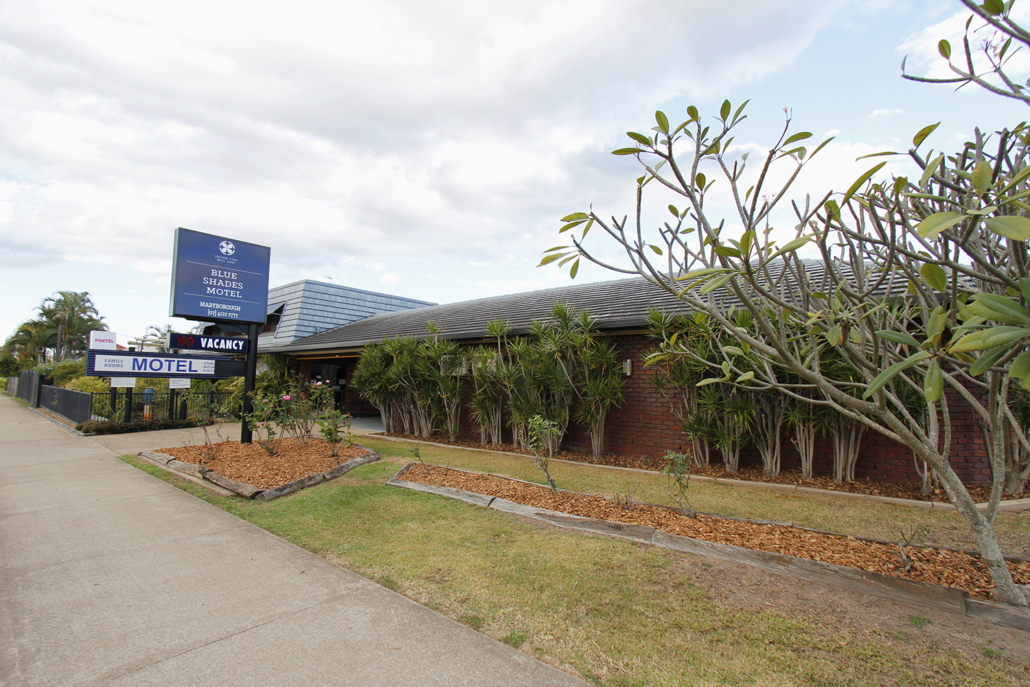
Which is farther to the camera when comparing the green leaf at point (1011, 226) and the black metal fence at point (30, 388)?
the black metal fence at point (30, 388)

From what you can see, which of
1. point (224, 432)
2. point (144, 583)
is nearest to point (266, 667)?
point (144, 583)

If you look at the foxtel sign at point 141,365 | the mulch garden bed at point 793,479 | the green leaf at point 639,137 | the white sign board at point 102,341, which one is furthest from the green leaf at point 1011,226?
the white sign board at point 102,341


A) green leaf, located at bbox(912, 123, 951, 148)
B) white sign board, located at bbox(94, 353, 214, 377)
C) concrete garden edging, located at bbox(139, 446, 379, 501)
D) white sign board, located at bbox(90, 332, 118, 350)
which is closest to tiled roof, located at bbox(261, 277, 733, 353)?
white sign board, located at bbox(94, 353, 214, 377)

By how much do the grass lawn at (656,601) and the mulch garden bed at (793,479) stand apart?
82 cm

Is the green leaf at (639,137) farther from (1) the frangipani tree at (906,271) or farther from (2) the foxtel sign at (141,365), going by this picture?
(2) the foxtel sign at (141,365)

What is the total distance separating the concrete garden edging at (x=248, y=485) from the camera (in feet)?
20.6

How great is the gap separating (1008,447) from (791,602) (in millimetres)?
4811

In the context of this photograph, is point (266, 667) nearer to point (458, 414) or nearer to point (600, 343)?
point (600, 343)

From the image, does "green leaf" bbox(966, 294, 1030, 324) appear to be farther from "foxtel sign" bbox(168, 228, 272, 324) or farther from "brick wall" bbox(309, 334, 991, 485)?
"foxtel sign" bbox(168, 228, 272, 324)

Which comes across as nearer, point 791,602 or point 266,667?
point 266,667

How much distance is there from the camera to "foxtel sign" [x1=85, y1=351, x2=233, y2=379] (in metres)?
11.3

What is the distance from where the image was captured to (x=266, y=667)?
2705 mm

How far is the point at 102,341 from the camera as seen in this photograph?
12.1 m

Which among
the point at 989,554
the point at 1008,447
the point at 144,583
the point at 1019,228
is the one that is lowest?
the point at 144,583
